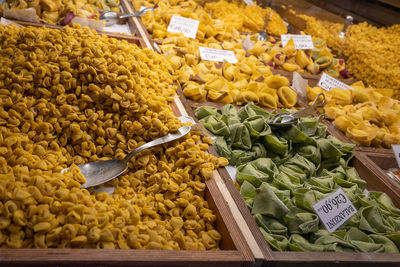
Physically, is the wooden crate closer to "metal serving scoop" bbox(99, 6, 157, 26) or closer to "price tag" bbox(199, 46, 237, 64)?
"price tag" bbox(199, 46, 237, 64)

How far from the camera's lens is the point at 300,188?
50.5 inches

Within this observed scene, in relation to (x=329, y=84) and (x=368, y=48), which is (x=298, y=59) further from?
(x=368, y=48)

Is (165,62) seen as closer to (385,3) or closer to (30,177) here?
(30,177)

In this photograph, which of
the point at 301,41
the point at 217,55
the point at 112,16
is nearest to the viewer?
the point at 217,55

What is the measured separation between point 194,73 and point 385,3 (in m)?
2.10

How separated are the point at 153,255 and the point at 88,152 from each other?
549mm

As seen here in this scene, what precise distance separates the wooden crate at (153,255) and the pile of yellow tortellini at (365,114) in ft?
3.52

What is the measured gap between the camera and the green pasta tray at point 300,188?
1.07 metres

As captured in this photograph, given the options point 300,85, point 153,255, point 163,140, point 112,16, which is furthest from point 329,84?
point 153,255

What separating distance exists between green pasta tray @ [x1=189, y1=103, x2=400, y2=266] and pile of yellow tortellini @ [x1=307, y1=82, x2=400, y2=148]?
162mm

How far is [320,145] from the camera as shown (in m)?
1.56

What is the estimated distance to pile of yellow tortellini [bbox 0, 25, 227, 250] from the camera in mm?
898

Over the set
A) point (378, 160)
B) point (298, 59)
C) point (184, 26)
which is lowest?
point (378, 160)

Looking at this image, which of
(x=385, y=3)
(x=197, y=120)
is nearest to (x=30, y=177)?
(x=197, y=120)
